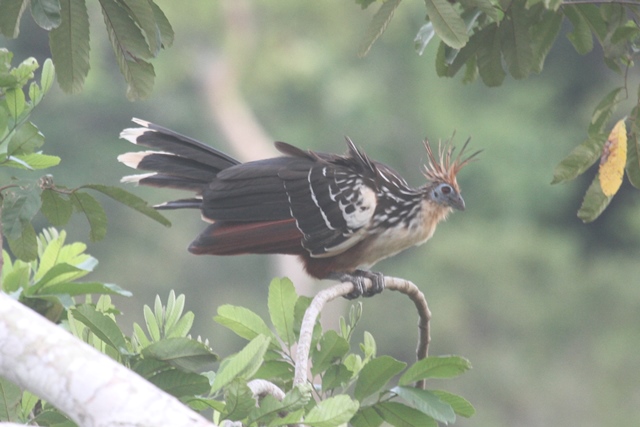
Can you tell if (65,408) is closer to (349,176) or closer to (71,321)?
(71,321)

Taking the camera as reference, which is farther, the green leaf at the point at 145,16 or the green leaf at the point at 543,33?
the green leaf at the point at 543,33

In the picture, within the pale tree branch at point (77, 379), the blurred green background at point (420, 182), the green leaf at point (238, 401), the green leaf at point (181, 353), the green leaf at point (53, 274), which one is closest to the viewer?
the pale tree branch at point (77, 379)

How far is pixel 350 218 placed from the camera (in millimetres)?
2777

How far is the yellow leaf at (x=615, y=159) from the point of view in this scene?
79.0 inches

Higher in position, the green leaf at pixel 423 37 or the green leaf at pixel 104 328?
the green leaf at pixel 423 37

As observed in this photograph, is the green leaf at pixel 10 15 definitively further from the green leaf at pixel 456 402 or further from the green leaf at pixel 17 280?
the green leaf at pixel 456 402

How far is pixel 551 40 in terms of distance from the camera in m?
2.30

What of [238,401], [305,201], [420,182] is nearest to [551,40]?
[305,201]

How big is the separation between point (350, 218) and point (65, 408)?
164 centimetres

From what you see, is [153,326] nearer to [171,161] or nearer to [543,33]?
[171,161]

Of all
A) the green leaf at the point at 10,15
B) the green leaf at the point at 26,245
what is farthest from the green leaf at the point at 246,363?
the green leaf at the point at 10,15

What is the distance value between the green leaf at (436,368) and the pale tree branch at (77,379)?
2.26 ft

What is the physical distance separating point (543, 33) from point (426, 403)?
92cm

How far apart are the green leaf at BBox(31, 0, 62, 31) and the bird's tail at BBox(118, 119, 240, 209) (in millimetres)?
840
